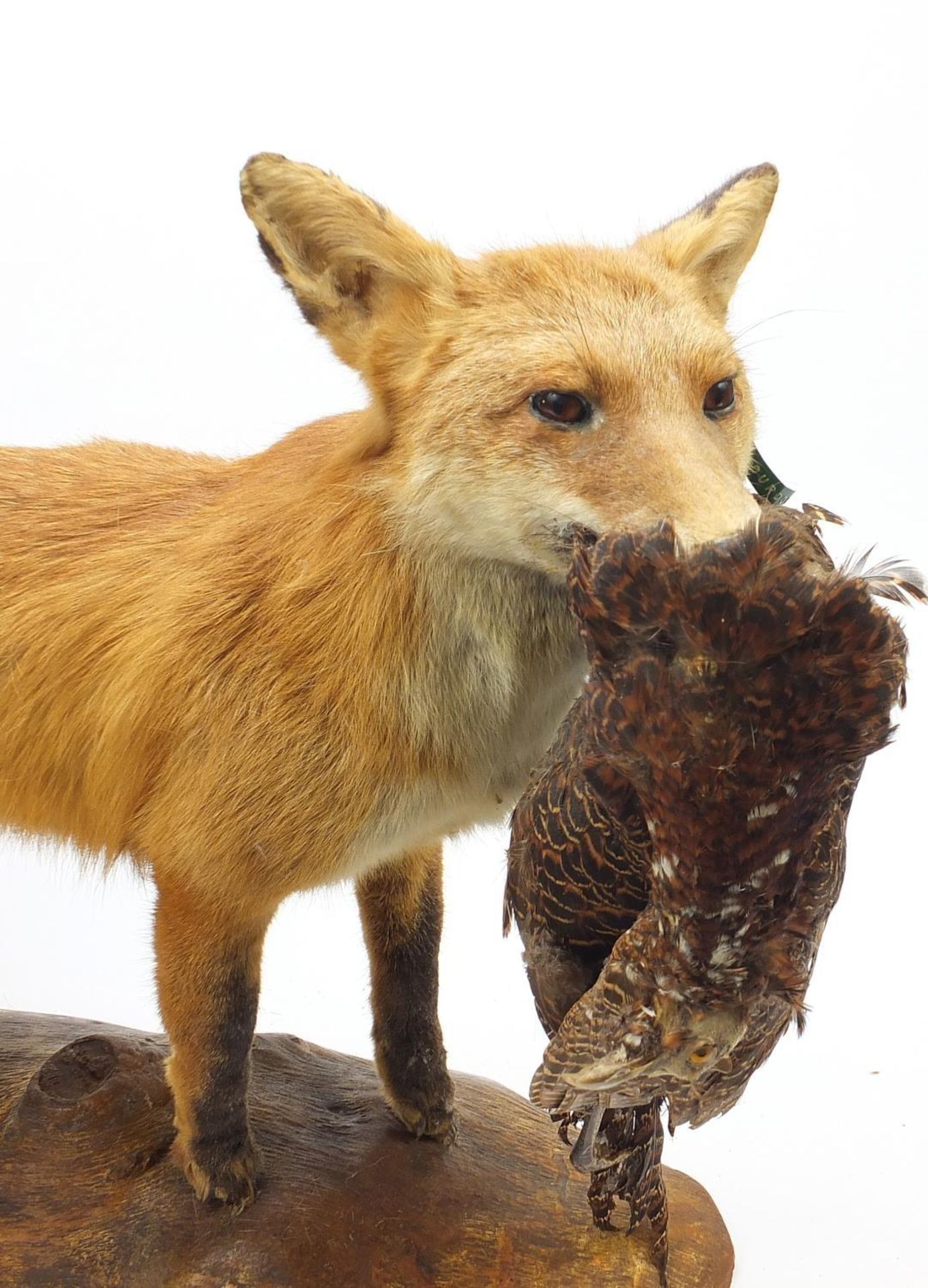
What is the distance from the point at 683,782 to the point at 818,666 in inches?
8.3

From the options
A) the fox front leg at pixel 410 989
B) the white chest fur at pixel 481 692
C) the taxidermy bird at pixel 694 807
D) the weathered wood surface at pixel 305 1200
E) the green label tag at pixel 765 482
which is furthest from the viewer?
the fox front leg at pixel 410 989

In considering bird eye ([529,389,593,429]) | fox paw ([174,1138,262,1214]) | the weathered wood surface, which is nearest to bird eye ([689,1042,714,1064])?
bird eye ([529,389,593,429])

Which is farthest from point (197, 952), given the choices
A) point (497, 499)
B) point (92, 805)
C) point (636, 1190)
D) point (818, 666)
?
point (818, 666)

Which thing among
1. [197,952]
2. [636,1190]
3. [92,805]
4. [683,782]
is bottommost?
[636,1190]

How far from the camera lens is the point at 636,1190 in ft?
7.71

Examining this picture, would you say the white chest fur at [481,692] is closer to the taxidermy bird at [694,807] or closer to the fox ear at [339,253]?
the taxidermy bird at [694,807]

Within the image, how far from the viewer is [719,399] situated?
2.06 metres

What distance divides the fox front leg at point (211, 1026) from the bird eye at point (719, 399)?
1.15 metres

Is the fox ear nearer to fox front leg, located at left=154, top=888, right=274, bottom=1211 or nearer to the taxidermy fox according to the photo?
the taxidermy fox

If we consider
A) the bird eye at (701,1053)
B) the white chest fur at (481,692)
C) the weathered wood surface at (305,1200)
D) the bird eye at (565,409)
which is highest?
the bird eye at (565,409)

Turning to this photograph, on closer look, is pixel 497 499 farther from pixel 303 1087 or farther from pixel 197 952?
pixel 303 1087

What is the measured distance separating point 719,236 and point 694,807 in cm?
109

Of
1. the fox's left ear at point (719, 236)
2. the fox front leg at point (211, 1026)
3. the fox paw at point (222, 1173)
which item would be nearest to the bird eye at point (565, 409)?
the fox's left ear at point (719, 236)

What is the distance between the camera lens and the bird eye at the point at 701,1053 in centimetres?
180
